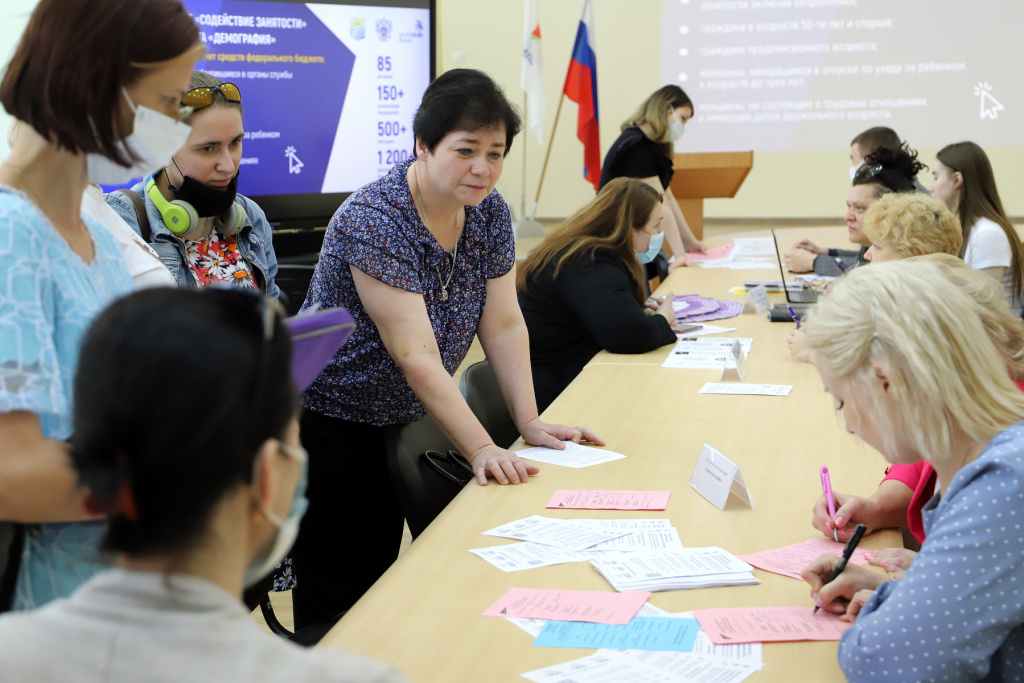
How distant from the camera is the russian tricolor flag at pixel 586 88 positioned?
6.93 meters

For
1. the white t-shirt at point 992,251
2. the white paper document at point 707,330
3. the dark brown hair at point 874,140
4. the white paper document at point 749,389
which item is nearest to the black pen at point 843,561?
the white paper document at point 749,389

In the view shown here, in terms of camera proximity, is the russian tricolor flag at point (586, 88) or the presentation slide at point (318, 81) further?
the russian tricolor flag at point (586, 88)

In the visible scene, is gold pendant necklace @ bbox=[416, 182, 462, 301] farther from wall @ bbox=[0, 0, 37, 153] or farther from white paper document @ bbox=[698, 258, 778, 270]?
white paper document @ bbox=[698, 258, 778, 270]

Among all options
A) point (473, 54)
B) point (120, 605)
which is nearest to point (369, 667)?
point (120, 605)

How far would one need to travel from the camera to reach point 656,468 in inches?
72.6

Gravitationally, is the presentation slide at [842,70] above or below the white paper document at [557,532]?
above

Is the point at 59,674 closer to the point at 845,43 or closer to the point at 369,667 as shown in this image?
the point at 369,667

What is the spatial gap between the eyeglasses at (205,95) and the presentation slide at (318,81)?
77.8 inches

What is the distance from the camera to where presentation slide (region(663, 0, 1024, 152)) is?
23.5 feet

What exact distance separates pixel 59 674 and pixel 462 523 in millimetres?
1002

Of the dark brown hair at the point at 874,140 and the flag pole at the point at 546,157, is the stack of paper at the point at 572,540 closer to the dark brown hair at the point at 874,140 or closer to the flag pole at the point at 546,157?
the dark brown hair at the point at 874,140

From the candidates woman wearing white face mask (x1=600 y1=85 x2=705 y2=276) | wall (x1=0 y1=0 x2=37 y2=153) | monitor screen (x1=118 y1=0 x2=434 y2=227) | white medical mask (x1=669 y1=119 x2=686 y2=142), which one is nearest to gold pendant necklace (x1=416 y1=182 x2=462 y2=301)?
wall (x1=0 y1=0 x2=37 y2=153)

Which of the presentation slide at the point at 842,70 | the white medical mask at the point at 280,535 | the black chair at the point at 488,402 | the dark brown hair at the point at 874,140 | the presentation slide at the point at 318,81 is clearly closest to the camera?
the white medical mask at the point at 280,535

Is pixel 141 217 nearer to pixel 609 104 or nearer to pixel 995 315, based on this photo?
pixel 995 315
